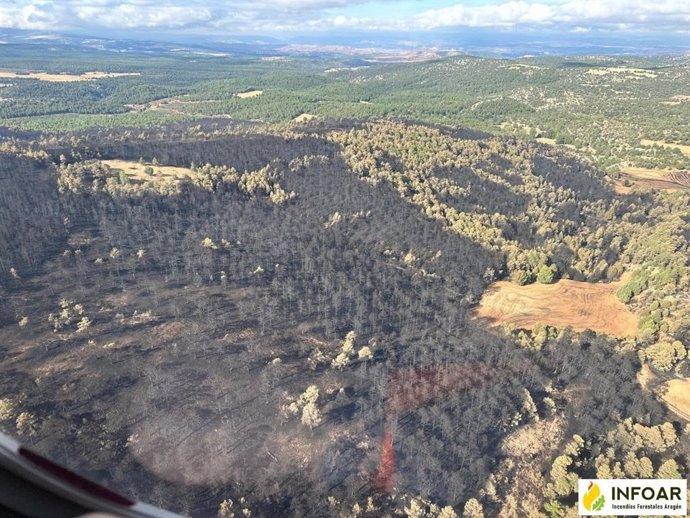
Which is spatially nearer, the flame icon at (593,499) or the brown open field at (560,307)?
the flame icon at (593,499)

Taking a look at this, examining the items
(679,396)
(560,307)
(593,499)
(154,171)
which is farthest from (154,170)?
(679,396)

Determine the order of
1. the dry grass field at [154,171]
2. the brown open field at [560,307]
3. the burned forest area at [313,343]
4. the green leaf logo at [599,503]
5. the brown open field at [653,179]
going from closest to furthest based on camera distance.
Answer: the green leaf logo at [599,503] < the burned forest area at [313,343] < the brown open field at [560,307] < the dry grass field at [154,171] < the brown open field at [653,179]

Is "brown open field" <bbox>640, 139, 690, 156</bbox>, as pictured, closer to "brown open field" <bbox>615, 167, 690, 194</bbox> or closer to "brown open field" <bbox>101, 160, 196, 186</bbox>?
"brown open field" <bbox>615, 167, 690, 194</bbox>

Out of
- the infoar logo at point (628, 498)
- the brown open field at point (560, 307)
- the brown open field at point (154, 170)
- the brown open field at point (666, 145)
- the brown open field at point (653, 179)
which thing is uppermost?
the brown open field at point (154, 170)

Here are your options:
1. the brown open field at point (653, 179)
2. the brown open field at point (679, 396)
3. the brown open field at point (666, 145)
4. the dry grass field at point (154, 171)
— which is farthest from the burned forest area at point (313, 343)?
the brown open field at point (666, 145)

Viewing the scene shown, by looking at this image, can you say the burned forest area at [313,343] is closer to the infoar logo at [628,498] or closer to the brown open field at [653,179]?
the infoar logo at [628,498]

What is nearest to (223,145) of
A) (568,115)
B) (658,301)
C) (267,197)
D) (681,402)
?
(267,197)

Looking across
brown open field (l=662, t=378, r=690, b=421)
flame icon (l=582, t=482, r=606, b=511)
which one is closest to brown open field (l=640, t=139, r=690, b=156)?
brown open field (l=662, t=378, r=690, b=421)
